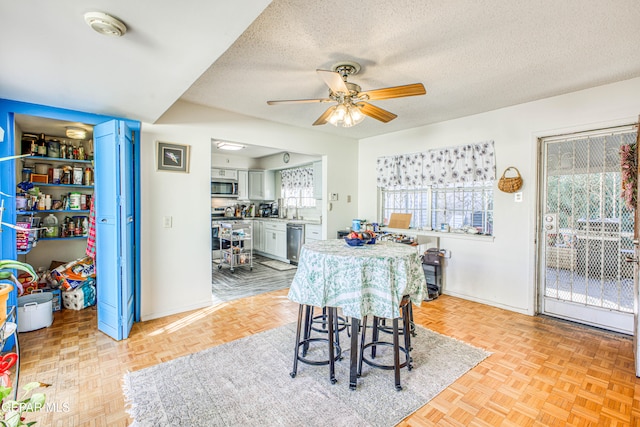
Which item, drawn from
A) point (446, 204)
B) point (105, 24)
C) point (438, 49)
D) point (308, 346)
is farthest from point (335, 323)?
point (446, 204)

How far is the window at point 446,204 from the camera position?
3938 mm

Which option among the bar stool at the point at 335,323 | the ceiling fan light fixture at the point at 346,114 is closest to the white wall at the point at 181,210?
the bar stool at the point at 335,323

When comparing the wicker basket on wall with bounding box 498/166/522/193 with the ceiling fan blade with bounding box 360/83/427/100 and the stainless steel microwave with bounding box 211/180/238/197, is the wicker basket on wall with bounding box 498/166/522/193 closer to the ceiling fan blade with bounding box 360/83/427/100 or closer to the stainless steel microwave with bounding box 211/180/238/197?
the ceiling fan blade with bounding box 360/83/427/100

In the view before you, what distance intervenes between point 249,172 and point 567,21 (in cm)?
620

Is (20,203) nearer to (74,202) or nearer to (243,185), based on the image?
(74,202)

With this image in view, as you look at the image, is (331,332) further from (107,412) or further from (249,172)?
(249,172)

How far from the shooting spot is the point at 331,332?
2.12m

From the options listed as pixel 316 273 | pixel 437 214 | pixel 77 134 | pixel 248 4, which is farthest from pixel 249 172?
pixel 248 4

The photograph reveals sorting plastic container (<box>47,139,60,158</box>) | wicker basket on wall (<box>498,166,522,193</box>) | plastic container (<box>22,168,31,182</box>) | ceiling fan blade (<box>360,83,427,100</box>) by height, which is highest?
ceiling fan blade (<box>360,83,427,100</box>)

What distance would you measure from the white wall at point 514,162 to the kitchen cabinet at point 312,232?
214cm

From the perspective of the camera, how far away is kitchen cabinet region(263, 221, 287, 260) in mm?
6188

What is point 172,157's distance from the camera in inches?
131

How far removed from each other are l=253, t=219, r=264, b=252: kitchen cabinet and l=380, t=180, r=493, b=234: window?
3.00 m

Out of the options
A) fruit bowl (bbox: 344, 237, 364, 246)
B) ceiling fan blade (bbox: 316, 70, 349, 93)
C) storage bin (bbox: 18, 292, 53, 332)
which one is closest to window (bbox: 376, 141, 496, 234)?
fruit bowl (bbox: 344, 237, 364, 246)
